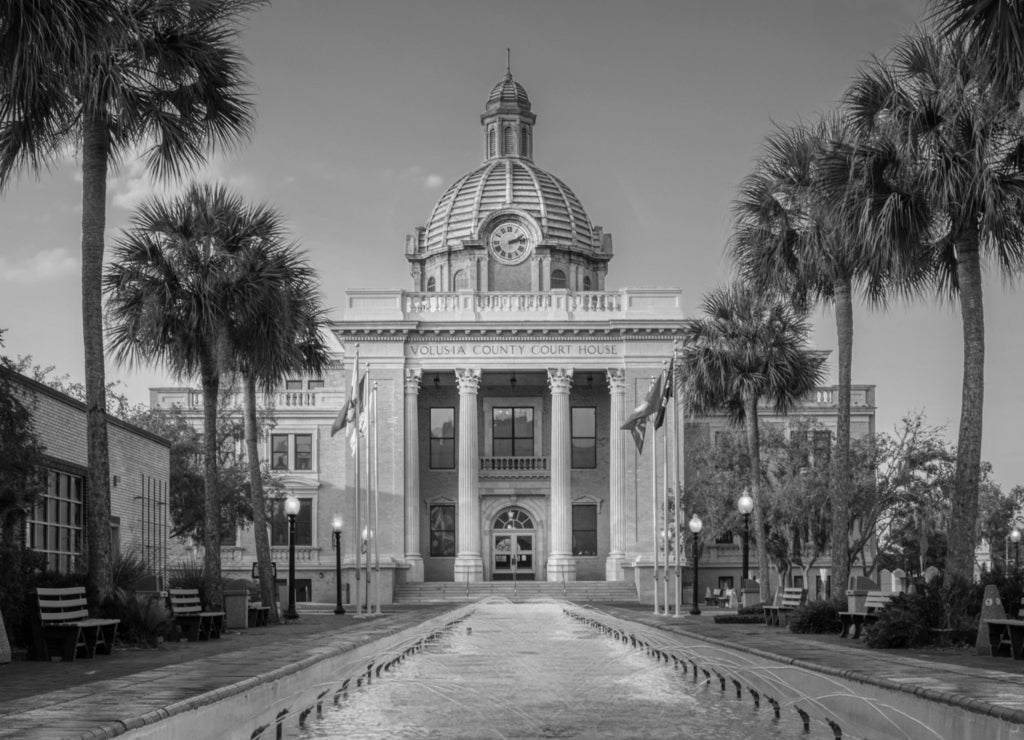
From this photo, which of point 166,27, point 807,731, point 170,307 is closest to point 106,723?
point 807,731

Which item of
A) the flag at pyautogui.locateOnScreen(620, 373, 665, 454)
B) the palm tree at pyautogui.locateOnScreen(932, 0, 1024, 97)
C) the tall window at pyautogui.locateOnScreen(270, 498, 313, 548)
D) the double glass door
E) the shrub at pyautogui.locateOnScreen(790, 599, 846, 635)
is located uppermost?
the palm tree at pyautogui.locateOnScreen(932, 0, 1024, 97)

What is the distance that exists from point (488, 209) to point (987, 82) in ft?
210

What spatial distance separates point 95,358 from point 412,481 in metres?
46.3

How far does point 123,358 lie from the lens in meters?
31.2

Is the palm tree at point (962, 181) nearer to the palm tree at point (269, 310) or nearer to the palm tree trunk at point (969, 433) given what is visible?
the palm tree trunk at point (969, 433)

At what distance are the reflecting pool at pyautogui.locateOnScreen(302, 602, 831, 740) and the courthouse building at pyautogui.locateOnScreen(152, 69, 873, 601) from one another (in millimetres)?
44336

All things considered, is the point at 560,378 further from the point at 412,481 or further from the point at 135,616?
the point at 135,616

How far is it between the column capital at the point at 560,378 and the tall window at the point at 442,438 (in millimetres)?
7097

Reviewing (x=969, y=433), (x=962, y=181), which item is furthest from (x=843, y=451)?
(x=962, y=181)

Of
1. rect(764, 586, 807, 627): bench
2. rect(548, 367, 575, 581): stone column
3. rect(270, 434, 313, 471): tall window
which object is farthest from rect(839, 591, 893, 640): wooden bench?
rect(270, 434, 313, 471): tall window

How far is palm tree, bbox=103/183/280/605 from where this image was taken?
30.4 meters

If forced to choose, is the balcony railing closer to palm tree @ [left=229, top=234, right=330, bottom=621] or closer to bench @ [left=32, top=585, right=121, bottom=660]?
palm tree @ [left=229, top=234, right=330, bottom=621]

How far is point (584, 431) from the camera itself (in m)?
74.1

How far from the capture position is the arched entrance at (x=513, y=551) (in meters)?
72.8
